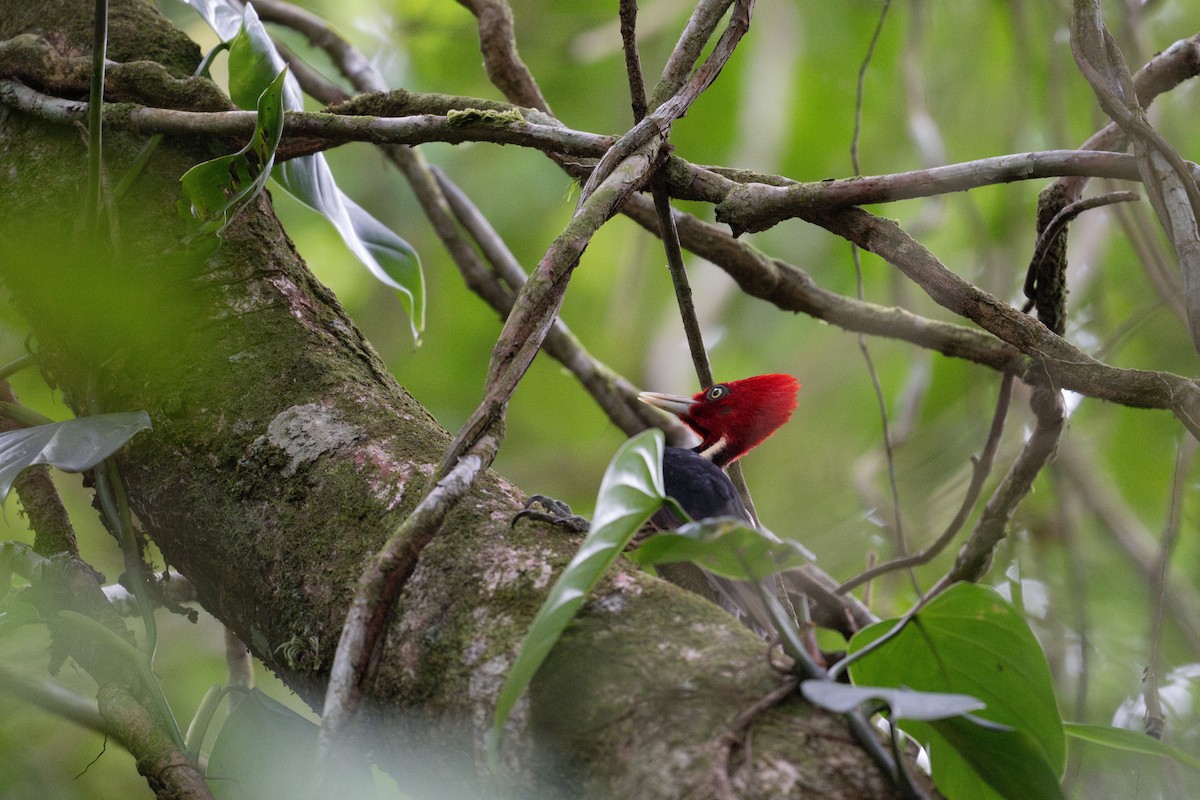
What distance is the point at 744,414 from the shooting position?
355 cm

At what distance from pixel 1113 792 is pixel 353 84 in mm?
2936

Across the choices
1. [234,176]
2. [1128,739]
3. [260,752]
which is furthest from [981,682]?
[234,176]

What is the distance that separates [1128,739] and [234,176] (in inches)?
58.6

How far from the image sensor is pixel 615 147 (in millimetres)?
1437

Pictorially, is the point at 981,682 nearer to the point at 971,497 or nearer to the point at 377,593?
the point at 377,593

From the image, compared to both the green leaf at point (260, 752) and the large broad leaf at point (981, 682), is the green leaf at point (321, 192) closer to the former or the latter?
the green leaf at point (260, 752)

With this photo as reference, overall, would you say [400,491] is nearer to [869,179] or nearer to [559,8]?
[869,179]

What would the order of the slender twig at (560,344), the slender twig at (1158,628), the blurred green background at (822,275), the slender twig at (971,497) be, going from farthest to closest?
1. the blurred green background at (822,275)
2. the slender twig at (560,344)
3. the slender twig at (971,497)
4. the slender twig at (1158,628)

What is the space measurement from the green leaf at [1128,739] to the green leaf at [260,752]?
103 centimetres

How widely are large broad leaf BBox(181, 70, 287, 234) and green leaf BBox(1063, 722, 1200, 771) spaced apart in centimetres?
137

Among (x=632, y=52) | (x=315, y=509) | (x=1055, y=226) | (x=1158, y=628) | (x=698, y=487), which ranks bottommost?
(x=315, y=509)

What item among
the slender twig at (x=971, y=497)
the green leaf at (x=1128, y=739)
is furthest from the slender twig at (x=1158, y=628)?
the green leaf at (x=1128, y=739)

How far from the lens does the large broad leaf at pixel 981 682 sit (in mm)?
1071

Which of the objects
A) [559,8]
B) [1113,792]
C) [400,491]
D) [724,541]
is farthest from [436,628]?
[559,8]
